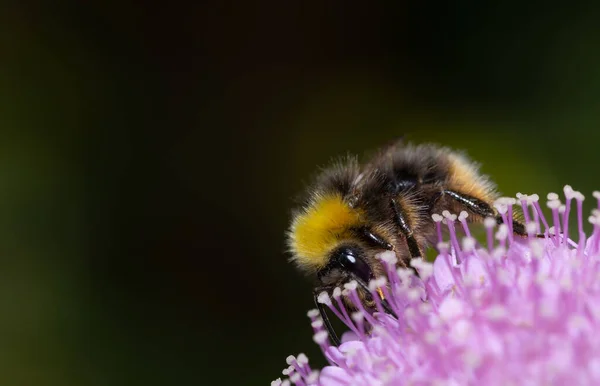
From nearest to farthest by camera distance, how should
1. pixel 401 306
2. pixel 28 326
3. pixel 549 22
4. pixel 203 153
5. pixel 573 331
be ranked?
pixel 573 331
pixel 401 306
pixel 28 326
pixel 549 22
pixel 203 153

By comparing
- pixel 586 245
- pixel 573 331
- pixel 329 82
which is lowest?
pixel 573 331

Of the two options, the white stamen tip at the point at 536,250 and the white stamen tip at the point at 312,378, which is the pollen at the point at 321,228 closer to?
the white stamen tip at the point at 312,378

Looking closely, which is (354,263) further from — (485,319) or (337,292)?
(485,319)

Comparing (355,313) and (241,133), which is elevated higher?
(241,133)

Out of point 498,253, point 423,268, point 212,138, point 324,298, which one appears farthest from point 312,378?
point 212,138

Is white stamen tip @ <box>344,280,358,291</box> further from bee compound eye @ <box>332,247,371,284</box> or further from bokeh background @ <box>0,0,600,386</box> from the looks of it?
bokeh background @ <box>0,0,600,386</box>

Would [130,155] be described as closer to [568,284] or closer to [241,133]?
[241,133]

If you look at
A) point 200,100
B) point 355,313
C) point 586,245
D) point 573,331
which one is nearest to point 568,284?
point 573,331

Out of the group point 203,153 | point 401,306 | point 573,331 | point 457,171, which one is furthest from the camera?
point 203,153
